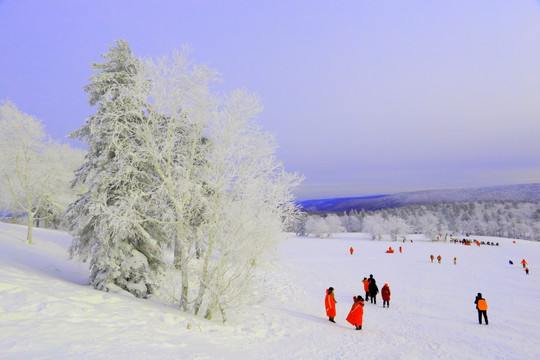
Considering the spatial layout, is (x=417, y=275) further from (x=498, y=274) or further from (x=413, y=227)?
(x=413, y=227)

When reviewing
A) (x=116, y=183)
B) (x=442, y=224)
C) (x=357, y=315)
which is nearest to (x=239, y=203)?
(x=116, y=183)

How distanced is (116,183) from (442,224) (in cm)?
11354

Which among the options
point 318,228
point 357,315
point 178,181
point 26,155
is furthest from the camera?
point 318,228

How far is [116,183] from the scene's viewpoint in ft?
36.8

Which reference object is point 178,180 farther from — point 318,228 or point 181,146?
point 318,228

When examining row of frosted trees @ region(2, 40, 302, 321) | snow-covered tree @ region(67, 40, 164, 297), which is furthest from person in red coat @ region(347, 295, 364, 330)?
snow-covered tree @ region(67, 40, 164, 297)

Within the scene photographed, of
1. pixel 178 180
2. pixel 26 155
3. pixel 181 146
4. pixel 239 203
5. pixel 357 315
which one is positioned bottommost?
pixel 357 315

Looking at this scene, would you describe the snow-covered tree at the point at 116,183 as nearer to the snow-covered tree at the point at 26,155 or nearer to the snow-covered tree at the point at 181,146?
the snow-covered tree at the point at 181,146

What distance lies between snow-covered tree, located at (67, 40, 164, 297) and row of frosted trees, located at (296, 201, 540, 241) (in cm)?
6596

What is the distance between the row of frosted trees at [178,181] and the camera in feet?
36.2

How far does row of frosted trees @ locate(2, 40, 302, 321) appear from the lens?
1105 cm

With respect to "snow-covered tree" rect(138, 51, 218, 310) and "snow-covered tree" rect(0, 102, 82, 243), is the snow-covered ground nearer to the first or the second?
"snow-covered tree" rect(138, 51, 218, 310)

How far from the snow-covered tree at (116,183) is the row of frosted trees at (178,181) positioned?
43 mm

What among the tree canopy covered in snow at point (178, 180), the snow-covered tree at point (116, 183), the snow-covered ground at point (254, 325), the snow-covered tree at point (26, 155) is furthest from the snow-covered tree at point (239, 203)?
the snow-covered tree at point (26, 155)
